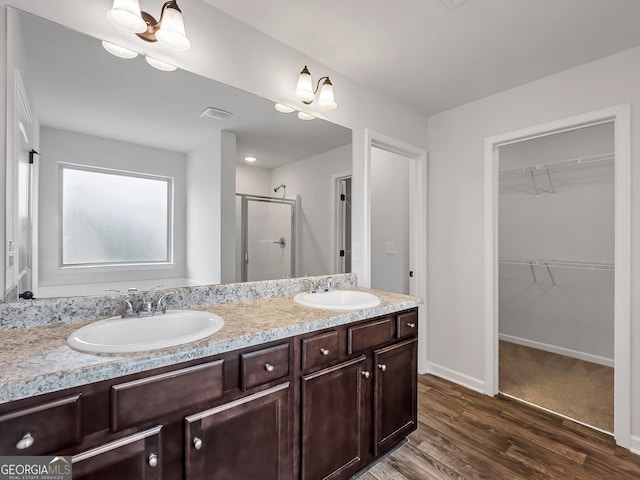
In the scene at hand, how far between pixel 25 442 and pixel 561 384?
347 centimetres

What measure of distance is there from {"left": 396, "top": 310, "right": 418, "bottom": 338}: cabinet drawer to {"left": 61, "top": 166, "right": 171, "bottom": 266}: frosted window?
1.28 m

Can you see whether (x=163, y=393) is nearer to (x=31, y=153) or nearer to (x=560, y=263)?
(x=31, y=153)

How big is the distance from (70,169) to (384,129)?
208 cm

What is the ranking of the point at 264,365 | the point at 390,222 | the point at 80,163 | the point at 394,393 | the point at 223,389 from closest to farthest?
the point at 223,389, the point at 264,365, the point at 80,163, the point at 394,393, the point at 390,222

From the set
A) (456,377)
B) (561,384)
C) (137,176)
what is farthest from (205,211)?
(561,384)

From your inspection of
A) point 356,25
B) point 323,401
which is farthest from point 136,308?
point 356,25

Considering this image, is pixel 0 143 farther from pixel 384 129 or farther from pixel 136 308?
pixel 384 129

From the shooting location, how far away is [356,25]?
1727 mm

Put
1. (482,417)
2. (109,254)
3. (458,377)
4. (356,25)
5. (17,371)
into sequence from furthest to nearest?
1. (458,377)
2. (482,417)
3. (356,25)
4. (109,254)
5. (17,371)

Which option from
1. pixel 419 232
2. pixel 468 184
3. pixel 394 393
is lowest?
pixel 394 393

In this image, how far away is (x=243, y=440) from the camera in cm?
113

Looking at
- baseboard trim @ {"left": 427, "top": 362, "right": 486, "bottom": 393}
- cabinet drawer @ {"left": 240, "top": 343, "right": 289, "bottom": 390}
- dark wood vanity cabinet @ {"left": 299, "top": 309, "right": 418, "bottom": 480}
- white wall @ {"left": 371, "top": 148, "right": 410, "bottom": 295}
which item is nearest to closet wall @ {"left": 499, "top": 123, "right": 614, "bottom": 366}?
white wall @ {"left": 371, "top": 148, "right": 410, "bottom": 295}

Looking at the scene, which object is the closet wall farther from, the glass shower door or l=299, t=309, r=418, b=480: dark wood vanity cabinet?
the glass shower door

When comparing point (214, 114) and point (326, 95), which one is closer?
point (214, 114)
